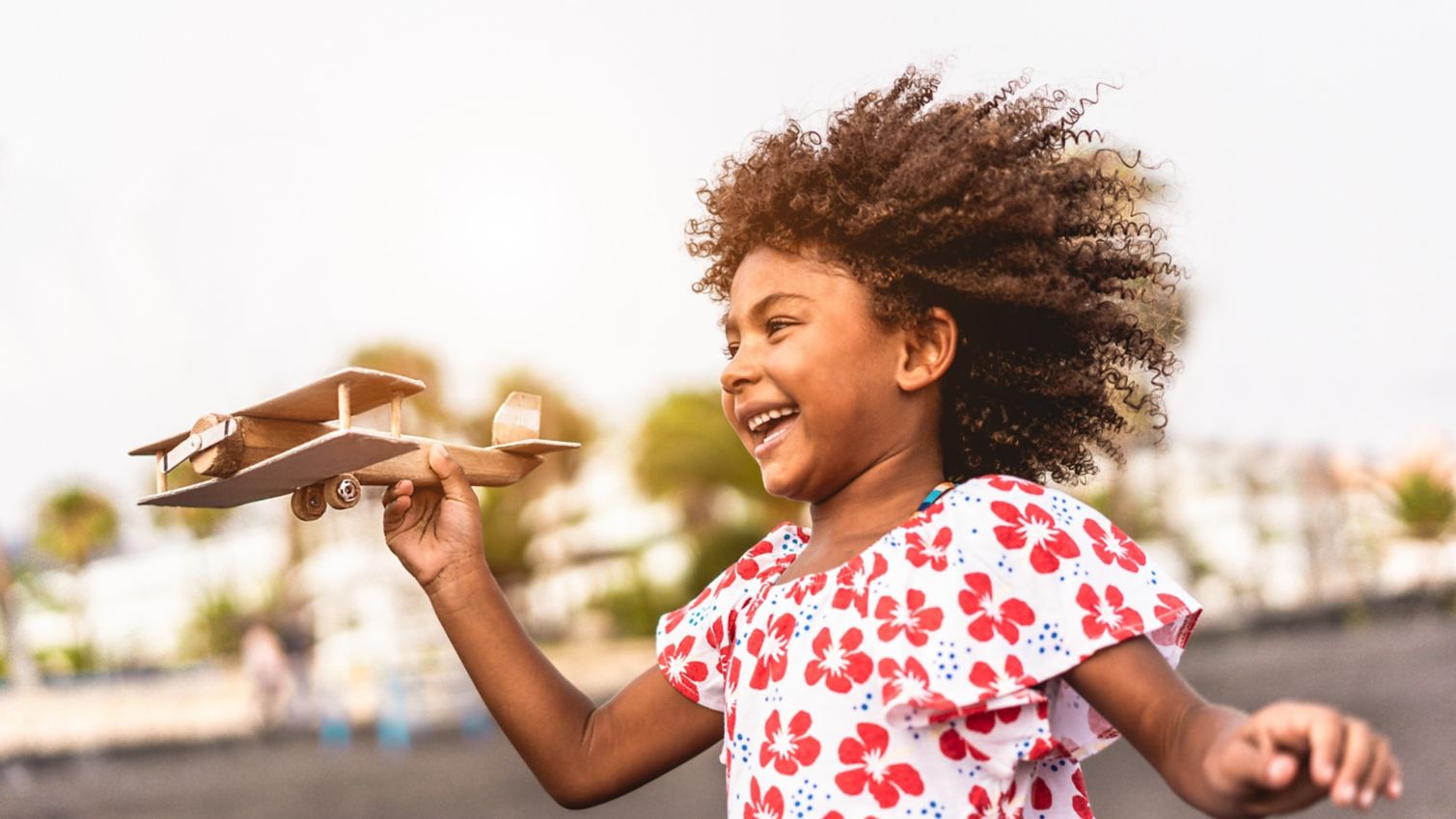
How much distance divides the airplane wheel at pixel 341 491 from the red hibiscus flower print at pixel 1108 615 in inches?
37.7

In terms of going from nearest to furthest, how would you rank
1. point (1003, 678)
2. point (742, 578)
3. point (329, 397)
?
1. point (1003, 678)
2. point (329, 397)
3. point (742, 578)

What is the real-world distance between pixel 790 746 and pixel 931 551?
0.30 meters

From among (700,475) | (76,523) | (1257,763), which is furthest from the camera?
(76,523)

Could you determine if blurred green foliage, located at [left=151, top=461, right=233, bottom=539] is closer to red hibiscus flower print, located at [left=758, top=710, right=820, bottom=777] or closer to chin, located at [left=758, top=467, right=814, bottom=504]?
chin, located at [left=758, top=467, right=814, bottom=504]

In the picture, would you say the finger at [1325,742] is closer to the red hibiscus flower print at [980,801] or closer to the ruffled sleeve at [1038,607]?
the ruffled sleeve at [1038,607]

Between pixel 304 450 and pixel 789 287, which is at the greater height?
pixel 789 287

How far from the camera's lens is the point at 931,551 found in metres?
1.90

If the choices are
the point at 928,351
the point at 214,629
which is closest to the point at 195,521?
the point at 214,629

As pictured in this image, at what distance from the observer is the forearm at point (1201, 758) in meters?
1.59

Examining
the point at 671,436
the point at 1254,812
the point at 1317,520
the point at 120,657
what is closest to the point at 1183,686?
the point at 1254,812

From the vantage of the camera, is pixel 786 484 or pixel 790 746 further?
pixel 786 484

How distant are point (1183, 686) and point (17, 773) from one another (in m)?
18.6

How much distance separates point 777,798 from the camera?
6.28 ft

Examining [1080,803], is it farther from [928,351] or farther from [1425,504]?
[1425,504]
